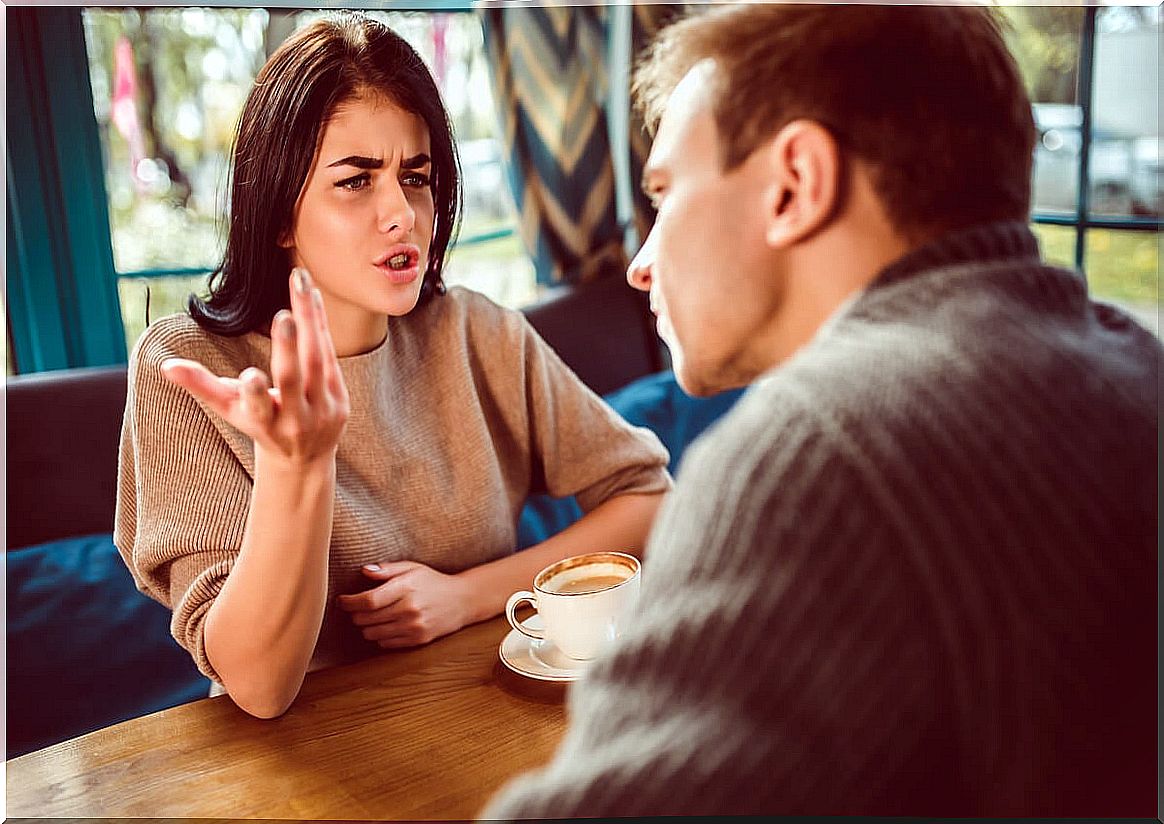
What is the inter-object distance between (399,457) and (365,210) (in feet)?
1.03

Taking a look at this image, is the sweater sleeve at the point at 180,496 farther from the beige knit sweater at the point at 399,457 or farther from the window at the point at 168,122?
the window at the point at 168,122

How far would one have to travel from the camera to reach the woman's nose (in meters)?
1.26

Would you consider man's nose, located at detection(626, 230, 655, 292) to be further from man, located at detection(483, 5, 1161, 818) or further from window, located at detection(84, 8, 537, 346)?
window, located at detection(84, 8, 537, 346)

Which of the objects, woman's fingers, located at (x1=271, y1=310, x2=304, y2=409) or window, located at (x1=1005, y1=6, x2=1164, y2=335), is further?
window, located at (x1=1005, y1=6, x2=1164, y2=335)

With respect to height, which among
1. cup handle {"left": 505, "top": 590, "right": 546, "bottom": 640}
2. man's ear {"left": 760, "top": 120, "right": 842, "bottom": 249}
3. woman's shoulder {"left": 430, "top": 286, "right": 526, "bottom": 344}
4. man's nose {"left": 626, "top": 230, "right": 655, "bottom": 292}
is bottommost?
cup handle {"left": 505, "top": 590, "right": 546, "bottom": 640}

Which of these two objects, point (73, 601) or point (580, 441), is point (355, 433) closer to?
point (580, 441)

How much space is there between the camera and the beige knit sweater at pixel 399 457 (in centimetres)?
113

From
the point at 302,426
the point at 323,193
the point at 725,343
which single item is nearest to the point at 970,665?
the point at 725,343

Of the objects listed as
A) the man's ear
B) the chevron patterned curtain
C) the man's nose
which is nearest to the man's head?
the man's ear

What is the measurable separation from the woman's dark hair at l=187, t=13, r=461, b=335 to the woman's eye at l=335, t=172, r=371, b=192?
1.6 inches

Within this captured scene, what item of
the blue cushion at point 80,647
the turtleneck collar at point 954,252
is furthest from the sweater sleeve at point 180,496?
the turtleneck collar at point 954,252

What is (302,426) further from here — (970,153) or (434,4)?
(434,4)

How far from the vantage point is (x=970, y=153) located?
2.23 feet

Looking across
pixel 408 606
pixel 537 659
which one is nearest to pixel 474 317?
pixel 408 606
